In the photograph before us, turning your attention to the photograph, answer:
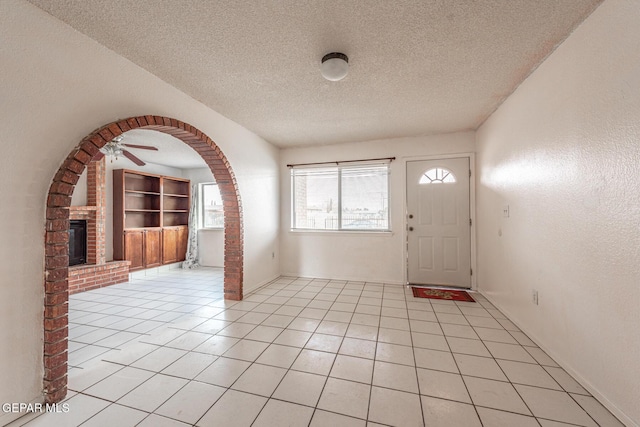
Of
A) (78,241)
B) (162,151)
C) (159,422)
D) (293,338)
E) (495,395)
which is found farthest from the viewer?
(162,151)

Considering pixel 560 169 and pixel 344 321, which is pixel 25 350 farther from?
pixel 560 169

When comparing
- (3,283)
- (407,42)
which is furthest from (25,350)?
(407,42)

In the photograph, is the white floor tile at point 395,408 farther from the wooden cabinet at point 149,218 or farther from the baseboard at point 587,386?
the wooden cabinet at point 149,218

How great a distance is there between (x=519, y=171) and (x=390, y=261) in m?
2.27

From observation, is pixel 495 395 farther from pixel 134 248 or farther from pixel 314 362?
pixel 134 248

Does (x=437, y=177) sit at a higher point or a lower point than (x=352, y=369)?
higher

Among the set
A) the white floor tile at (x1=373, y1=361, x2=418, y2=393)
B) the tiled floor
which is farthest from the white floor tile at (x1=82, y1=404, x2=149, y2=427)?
the white floor tile at (x1=373, y1=361, x2=418, y2=393)

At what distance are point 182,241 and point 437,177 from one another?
5730 mm

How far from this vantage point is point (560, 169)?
194cm

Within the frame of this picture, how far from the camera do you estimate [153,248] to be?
545cm

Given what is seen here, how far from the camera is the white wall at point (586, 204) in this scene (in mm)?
1396

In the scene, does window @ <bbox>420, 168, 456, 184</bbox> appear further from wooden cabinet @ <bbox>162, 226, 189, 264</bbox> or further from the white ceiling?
wooden cabinet @ <bbox>162, 226, 189, 264</bbox>

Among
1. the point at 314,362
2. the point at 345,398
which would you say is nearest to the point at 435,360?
the point at 345,398

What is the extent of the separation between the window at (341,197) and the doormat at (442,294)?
3.71ft
